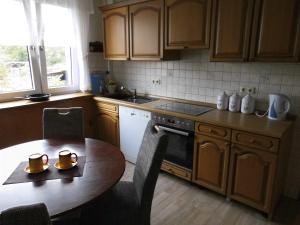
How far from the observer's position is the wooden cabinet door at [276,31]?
1.78 m

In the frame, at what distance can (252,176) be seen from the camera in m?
2.01

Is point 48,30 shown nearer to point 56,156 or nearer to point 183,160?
point 56,156

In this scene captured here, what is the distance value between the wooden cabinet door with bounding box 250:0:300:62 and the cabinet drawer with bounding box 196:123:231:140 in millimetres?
691

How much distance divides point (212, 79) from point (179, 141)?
2.65ft

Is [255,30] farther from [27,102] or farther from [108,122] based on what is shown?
[27,102]

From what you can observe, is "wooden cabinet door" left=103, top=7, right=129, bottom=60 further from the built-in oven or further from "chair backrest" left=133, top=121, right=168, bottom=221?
"chair backrest" left=133, top=121, right=168, bottom=221

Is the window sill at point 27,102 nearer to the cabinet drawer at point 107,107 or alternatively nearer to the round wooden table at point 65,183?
the cabinet drawer at point 107,107

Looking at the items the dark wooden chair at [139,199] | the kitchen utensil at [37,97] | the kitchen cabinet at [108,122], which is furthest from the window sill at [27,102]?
the dark wooden chair at [139,199]

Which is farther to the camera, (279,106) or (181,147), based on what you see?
(181,147)

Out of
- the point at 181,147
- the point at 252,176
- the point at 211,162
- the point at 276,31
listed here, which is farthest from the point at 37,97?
the point at 276,31

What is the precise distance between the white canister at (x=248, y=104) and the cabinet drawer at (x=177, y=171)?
0.87 m

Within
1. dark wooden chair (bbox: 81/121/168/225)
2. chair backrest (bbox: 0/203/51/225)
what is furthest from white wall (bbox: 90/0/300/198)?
chair backrest (bbox: 0/203/51/225)

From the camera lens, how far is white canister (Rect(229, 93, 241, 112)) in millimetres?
2340

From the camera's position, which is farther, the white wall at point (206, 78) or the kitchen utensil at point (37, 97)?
the kitchen utensil at point (37, 97)
